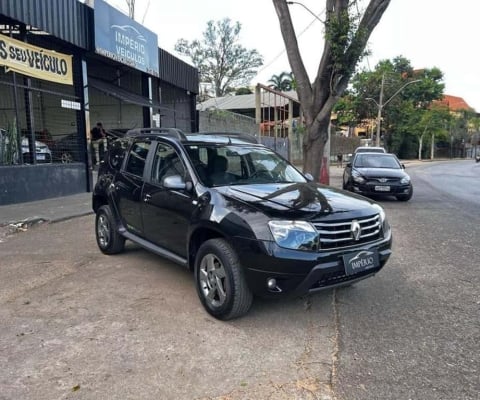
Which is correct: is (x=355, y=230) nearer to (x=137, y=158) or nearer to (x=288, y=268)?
(x=288, y=268)

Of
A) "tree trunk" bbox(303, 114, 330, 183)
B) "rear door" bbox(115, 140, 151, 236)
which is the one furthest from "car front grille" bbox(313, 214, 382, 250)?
"tree trunk" bbox(303, 114, 330, 183)

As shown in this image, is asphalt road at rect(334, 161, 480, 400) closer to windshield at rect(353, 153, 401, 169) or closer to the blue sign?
windshield at rect(353, 153, 401, 169)

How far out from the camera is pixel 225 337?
3.64 metres

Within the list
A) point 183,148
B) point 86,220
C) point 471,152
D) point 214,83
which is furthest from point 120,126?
point 471,152

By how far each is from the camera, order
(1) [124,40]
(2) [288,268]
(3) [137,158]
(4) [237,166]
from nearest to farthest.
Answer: (2) [288,268] → (4) [237,166] → (3) [137,158] → (1) [124,40]

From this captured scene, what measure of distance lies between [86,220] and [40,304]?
4.94 m

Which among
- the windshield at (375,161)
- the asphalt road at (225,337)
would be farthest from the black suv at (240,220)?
the windshield at (375,161)

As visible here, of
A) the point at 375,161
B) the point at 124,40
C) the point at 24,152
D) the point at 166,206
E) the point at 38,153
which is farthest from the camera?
the point at 124,40

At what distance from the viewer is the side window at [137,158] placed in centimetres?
539

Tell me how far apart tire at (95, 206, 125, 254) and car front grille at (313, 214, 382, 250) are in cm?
327

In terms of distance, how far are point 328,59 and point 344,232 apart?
308 inches

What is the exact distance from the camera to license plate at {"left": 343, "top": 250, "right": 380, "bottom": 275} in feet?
12.3

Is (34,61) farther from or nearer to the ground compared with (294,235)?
farther from the ground

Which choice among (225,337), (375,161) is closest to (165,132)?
(225,337)
